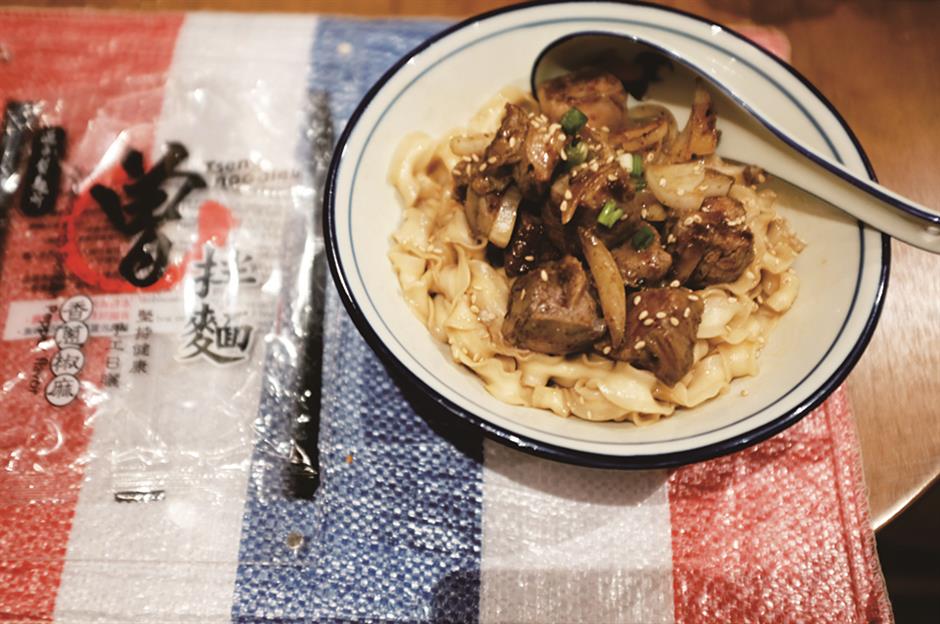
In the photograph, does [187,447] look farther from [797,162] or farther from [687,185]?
[797,162]

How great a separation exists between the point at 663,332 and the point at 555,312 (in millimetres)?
339

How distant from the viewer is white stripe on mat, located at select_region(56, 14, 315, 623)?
6.73 feet

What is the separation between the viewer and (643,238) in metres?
2.19

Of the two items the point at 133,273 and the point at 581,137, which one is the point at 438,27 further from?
the point at 133,273

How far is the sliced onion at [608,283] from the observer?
2.09 meters

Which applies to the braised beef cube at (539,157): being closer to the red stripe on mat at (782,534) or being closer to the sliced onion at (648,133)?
the sliced onion at (648,133)

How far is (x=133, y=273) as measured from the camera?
8.55 ft

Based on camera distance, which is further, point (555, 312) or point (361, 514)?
point (361, 514)

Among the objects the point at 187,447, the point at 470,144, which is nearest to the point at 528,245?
the point at 470,144

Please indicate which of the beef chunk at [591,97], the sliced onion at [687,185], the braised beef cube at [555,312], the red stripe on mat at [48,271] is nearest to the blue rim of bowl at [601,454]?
the braised beef cube at [555,312]

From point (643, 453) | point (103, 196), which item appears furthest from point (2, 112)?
point (643, 453)

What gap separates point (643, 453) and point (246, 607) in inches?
52.0

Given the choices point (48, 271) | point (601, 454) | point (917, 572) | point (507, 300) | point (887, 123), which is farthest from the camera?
point (917, 572)

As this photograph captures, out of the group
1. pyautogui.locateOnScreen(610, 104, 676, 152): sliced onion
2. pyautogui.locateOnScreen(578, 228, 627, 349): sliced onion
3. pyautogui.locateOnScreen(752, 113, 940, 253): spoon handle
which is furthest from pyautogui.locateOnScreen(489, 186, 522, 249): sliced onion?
pyautogui.locateOnScreen(752, 113, 940, 253): spoon handle
